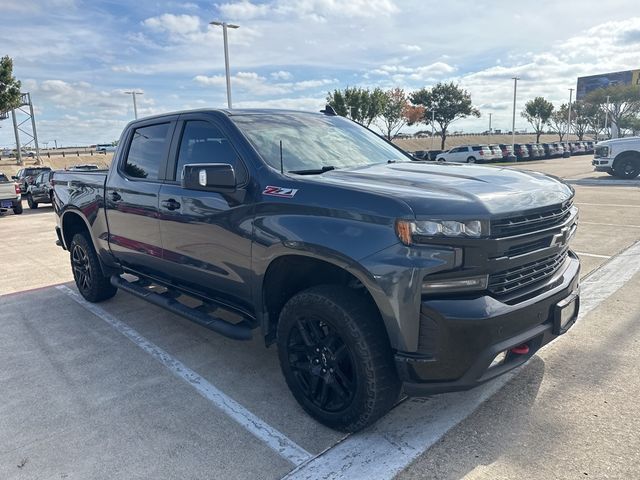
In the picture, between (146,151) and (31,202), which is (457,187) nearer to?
(146,151)

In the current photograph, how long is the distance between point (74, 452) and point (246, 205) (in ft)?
5.76

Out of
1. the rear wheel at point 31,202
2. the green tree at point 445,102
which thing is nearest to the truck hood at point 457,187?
the rear wheel at point 31,202

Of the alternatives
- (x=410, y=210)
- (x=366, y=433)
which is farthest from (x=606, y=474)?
(x=410, y=210)

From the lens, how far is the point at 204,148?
3.79m

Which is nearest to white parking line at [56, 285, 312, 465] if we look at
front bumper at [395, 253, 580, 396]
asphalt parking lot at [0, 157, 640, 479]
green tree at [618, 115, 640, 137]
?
asphalt parking lot at [0, 157, 640, 479]

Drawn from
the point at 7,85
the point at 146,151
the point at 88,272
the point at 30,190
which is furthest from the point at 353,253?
the point at 7,85

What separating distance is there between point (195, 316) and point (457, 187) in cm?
217

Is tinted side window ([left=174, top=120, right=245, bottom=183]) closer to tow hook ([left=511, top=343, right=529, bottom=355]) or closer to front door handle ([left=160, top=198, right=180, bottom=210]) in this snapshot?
front door handle ([left=160, top=198, right=180, bottom=210])

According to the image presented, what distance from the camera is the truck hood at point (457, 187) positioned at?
251 centimetres

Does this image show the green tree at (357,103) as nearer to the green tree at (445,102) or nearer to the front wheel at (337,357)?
the green tree at (445,102)

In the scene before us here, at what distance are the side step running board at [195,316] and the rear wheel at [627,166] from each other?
710 inches

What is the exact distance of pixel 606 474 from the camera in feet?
8.09

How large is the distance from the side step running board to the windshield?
1168 mm

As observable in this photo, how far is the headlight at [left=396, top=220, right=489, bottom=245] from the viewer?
8.01 feet
